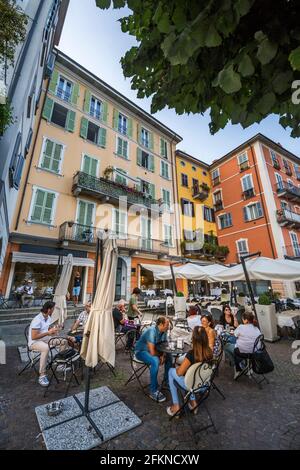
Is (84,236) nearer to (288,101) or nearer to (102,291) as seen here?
(102,291)

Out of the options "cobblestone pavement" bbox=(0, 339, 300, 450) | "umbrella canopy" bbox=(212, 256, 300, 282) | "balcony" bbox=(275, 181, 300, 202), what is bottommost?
"cobblestone pavement" bbox=(0, 339, 300, 450)

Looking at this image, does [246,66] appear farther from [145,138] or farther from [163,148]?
[163,148]

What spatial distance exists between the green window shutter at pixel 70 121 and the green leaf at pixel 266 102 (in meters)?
15.8

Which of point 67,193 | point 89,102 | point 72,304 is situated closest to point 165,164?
point 89,102

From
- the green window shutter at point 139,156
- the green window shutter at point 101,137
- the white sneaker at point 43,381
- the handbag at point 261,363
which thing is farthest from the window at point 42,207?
the handbag at point 261,363

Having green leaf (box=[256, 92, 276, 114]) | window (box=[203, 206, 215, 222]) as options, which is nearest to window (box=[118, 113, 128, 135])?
window (box=[203, 206, 215, 222])

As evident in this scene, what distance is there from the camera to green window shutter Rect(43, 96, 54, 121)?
13848 mm

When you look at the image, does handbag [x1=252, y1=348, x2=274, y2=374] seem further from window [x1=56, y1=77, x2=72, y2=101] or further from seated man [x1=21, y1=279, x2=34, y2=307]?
window [x1=56, y1=77, x2=72, y2=101]

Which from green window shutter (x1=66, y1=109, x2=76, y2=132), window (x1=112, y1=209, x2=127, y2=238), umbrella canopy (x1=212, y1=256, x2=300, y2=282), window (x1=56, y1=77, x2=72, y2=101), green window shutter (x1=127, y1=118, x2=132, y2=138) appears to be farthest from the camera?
green window shutter (x1=127, y1=118, x2=132, y2=138)

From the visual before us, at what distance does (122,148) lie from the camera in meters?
17.7

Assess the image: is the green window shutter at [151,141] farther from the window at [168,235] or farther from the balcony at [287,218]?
the balcony at [287,218]

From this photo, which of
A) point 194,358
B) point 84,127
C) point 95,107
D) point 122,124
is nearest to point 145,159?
point 122,124

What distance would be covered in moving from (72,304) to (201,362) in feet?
34.1

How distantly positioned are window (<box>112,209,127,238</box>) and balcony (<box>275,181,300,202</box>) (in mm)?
15522
